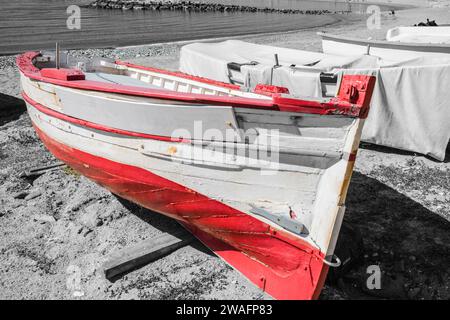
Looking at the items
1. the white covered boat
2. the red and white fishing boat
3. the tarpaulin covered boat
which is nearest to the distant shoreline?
the tarpaulin covered boat

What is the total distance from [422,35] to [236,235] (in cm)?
1242

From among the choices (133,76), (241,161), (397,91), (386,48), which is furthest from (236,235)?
(386,48)

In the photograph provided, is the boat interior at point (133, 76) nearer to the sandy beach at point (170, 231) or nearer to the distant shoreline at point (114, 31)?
the sandy beach at point (170, 231)

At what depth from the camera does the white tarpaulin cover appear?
7.77 m

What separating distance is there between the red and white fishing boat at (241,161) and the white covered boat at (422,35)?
401 inches

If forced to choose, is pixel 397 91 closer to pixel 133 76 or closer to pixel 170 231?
pixel 133 76

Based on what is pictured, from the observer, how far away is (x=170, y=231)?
5605 mm

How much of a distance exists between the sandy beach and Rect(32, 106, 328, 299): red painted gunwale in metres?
0.21

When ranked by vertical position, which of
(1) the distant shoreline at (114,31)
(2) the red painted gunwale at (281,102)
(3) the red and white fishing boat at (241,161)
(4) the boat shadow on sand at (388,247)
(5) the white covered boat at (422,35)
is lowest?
(4) the boat shadow on sand at (388,247)

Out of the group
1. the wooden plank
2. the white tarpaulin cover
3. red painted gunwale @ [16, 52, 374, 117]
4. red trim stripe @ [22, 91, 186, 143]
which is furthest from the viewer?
the white tarpaulin cover

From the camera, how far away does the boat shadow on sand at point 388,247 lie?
455 centimetres

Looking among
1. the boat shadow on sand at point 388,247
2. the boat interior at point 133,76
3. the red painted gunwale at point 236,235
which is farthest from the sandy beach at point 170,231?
the boat interior at point 133,76

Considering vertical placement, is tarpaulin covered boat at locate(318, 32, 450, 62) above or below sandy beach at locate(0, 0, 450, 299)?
above

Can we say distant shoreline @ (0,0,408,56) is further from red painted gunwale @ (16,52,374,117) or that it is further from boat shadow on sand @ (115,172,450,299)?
boat shadow on sand @ (115,172,450,299)
